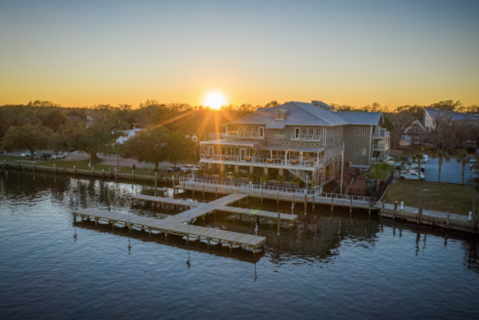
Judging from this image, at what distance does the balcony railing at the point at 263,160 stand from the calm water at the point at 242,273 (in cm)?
1216

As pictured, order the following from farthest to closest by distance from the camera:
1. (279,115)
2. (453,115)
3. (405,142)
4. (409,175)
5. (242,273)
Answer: (453,115) → (405,142) → (409,175) → (279,115) → (242,273)

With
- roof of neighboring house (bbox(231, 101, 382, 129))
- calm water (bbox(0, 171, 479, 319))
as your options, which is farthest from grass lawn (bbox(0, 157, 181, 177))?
calm water (bbox(0, 171, 479, 319))

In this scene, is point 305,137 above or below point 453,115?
below

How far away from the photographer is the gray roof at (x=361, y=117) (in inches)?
2817

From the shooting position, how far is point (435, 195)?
51.5 metres

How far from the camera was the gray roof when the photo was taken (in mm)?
71562

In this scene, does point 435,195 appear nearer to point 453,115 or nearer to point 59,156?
point 59,156

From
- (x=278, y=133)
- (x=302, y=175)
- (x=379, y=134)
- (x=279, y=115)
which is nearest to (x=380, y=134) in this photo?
(x=379, y=134)

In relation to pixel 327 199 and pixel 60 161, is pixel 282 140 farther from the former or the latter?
pixel 60 161

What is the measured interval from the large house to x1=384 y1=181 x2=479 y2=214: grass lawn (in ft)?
36.8

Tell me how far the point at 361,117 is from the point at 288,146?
69.7ft

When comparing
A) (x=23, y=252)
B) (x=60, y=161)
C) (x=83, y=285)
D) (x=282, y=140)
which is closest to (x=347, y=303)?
(x=83, y=285)

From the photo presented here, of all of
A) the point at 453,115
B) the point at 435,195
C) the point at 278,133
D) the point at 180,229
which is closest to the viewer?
the point at 180,229

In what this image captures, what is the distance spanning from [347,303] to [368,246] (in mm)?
12580
